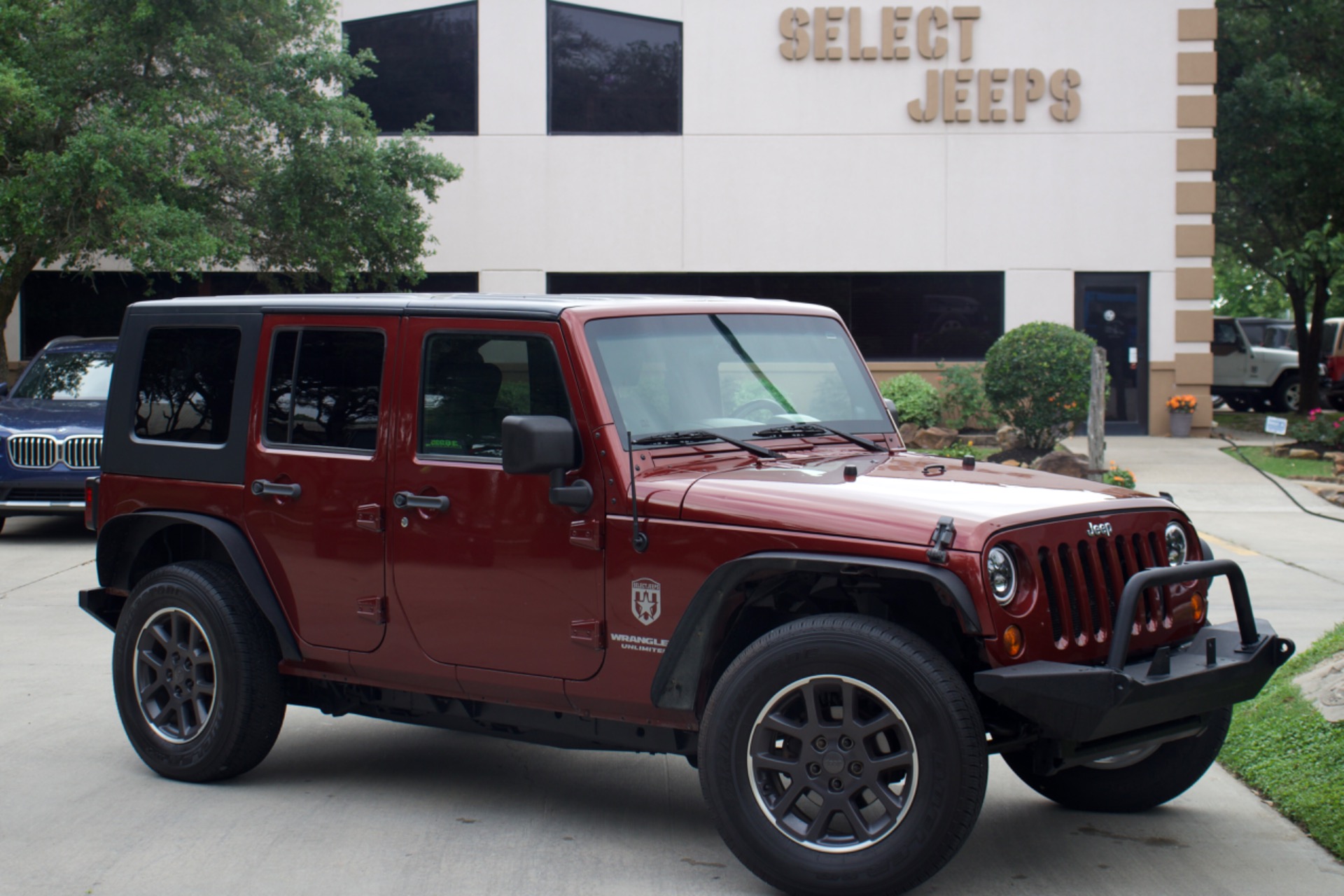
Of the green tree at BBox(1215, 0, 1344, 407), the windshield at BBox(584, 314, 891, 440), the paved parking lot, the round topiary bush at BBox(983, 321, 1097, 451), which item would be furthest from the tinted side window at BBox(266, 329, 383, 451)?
the green tree at BBox(1215, 0, 1344, 407)

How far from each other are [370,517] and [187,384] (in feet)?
3.93

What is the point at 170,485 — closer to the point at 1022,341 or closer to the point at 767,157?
the point at 1022,341

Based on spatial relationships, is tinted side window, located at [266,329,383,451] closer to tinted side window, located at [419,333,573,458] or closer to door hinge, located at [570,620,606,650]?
tinted side window, located at [419,333,573,458]

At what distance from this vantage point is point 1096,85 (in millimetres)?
21953

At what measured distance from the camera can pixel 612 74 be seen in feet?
73.0

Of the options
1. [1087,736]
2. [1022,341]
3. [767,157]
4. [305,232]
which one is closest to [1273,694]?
[1087,736]

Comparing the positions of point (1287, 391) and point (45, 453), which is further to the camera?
point (1287, 391)

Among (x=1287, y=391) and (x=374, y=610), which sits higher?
(x=374, y=610)

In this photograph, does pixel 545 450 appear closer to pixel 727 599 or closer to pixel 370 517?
pixel 727 599

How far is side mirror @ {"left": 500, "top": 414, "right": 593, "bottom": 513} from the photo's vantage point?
4461 millimetres

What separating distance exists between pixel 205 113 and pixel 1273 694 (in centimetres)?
1430

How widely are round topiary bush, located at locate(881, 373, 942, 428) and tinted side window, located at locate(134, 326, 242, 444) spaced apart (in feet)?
47.2

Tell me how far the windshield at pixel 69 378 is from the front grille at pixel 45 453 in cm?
106

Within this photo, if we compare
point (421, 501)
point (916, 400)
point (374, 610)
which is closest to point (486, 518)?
point (421, 501)
